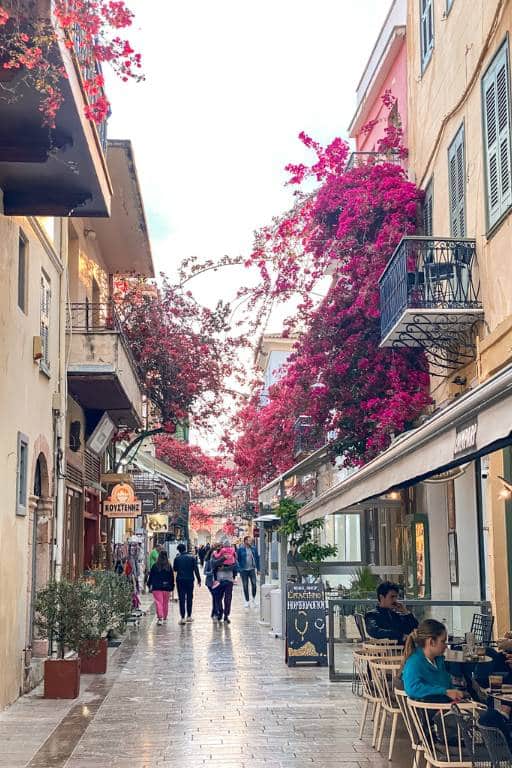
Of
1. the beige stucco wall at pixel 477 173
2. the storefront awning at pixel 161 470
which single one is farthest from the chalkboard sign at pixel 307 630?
the storefront awning at pixel 161 470

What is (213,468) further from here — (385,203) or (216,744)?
(216,744)

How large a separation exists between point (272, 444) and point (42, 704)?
1427 cm

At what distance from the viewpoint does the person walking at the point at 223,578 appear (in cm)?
2178

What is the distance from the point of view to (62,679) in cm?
1168

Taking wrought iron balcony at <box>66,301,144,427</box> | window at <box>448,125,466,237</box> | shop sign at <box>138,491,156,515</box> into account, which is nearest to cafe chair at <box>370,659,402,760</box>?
window at <box>448,125,466,237</box>

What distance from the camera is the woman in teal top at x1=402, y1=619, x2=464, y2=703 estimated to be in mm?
7293

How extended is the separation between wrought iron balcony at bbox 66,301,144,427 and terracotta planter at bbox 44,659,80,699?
5.57m

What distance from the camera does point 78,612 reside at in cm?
1187

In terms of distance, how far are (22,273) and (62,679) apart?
4953 mm

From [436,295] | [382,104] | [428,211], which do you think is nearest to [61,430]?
[436,295]

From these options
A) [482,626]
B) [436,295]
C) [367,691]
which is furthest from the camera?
[436,295]

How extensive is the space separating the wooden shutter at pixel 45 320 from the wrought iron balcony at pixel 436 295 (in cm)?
472

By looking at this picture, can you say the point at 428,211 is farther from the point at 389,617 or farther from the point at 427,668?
the point at 427,668

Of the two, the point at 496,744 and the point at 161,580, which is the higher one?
the point at 161,580
